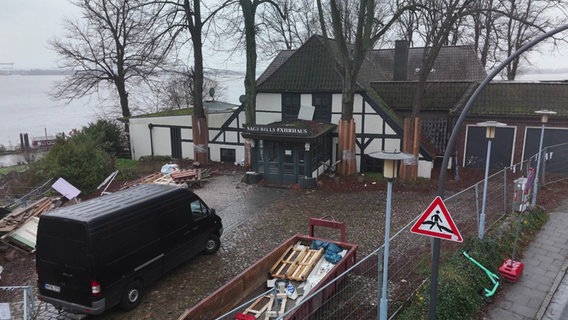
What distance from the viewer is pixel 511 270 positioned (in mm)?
9133

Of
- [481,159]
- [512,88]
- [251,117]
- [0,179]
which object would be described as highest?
[512,88]

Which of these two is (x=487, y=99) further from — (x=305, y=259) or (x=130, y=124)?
(x=130, y=124)

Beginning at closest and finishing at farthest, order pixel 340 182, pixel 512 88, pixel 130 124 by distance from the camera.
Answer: pixel 340 182 → pixel 512 88 → pixel 130 124

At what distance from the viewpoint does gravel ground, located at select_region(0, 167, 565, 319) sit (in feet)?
29.9

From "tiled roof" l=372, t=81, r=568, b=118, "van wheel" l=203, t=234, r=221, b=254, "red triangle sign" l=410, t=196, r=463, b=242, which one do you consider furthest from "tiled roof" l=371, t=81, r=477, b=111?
"red triangle sign" l=410, t=196, r=463, b=242

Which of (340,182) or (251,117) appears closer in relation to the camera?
(340,182)

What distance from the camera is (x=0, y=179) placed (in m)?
22.1

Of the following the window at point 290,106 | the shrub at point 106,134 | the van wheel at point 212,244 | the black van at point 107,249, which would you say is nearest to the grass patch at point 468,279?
the black van at point 107,249

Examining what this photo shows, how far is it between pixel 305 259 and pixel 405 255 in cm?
275

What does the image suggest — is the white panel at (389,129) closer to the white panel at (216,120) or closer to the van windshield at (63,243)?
the white panel at (216,120)

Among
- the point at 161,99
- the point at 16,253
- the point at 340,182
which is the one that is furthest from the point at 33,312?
the point at 161,99

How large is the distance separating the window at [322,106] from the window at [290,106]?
0.92 metres

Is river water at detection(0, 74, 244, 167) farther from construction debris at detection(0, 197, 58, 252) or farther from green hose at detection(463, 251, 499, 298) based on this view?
green hose at detection(463, 251, 499, 298)

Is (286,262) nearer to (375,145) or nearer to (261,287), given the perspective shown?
(261,287)
